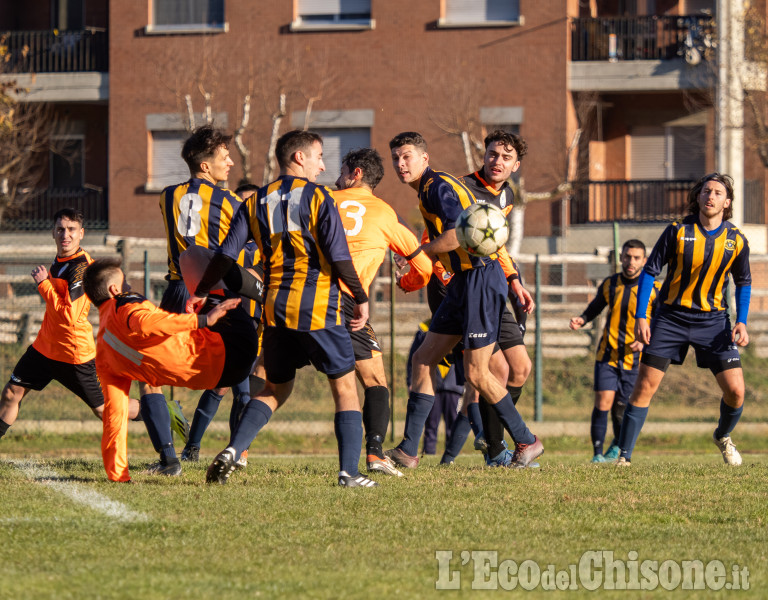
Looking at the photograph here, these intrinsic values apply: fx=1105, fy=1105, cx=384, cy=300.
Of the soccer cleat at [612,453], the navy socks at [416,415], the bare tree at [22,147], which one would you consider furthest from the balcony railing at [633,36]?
the navy socks at [416,415]

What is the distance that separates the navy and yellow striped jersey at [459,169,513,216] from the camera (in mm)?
8258

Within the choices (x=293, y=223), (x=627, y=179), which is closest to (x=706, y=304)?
(x=293, y=223)

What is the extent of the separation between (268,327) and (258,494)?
1.02 metres

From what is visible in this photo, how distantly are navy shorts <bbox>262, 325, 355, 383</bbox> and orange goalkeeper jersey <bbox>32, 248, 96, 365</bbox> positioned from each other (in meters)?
2.39

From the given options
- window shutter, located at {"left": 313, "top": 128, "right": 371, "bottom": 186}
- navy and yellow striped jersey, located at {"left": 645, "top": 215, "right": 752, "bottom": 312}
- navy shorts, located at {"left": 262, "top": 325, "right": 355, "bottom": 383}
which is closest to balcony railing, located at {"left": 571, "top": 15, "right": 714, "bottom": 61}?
window shutter, located at {"left": 313, "top": 128, "right": 371, "bottom": 186}

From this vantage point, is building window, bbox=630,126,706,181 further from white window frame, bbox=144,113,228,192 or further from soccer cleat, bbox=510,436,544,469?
soccer cleat, bbox=510,436,544,469

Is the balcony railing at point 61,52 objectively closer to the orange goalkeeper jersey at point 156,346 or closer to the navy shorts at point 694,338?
the navy shorts at point 694,338

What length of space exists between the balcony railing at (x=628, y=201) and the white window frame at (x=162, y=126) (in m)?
8.38

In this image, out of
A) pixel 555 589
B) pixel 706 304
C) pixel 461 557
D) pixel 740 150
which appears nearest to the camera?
pixel 555 589

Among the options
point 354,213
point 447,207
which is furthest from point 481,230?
point 354,213

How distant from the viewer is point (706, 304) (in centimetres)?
871

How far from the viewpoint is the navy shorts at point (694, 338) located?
343 inches

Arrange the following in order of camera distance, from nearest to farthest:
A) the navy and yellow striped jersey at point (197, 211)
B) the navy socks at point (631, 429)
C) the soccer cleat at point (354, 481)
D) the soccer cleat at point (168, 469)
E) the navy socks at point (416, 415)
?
the soccer cleat at point (354, 481) → the soccer cleat at point (168, 469) → the navy and yellow striped jersey at point (197, 211) → the navy socks at point (416, 415) → the navy socks at point (631, 429)

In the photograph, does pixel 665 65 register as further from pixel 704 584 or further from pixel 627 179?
pixel 704 584
